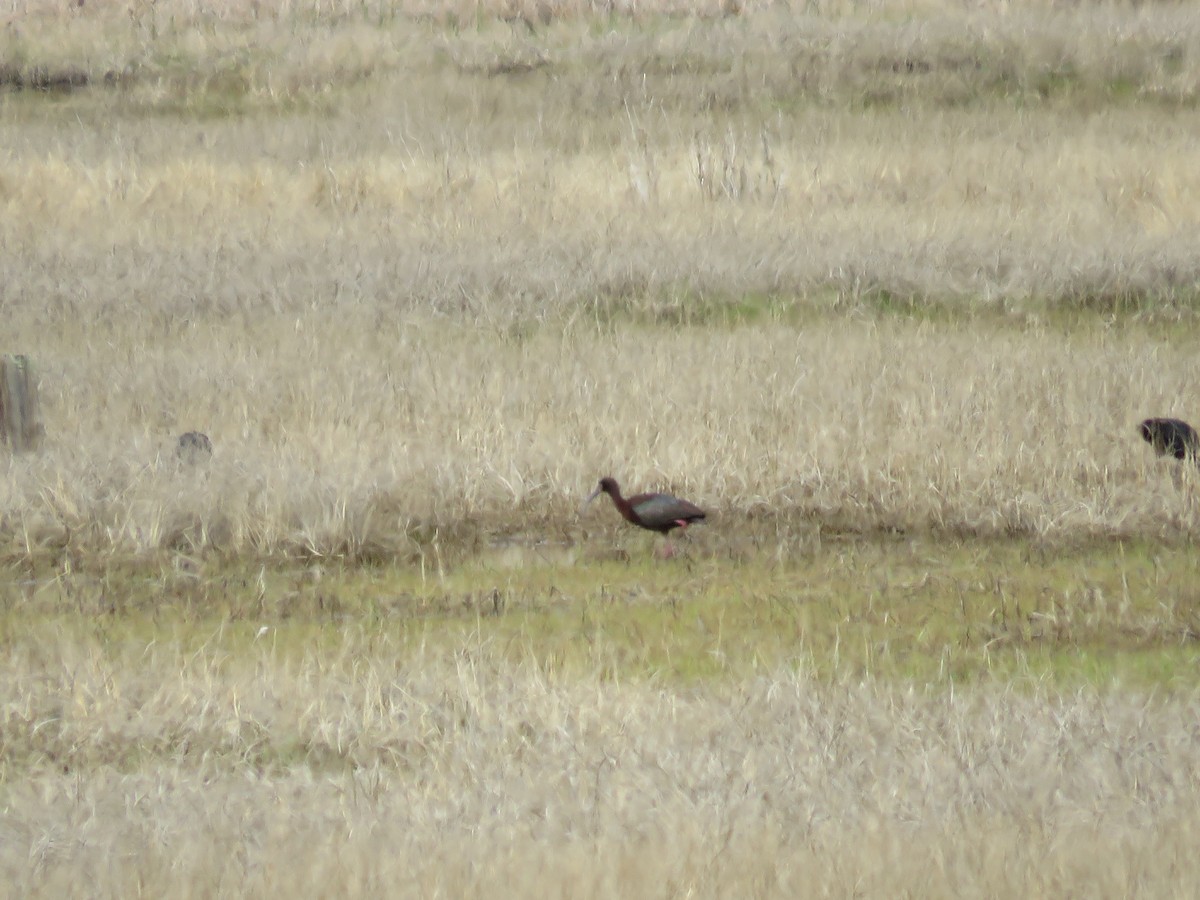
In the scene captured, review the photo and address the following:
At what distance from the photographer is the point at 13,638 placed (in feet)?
25.1

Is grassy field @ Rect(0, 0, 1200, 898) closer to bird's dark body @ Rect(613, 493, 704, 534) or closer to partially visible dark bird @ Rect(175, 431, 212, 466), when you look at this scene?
partially visible dark bird @ Rect(175, 431, 212, 466)

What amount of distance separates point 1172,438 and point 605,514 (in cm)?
310

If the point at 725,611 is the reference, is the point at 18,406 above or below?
above

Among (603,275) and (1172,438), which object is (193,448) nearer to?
(1172,438)

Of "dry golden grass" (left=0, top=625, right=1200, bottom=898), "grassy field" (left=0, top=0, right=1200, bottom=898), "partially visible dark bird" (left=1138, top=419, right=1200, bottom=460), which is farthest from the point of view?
"partially visible dark bird" (left=1138, top=419, right=1200, bottom=460)

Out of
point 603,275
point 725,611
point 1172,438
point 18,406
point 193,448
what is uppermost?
point 1172,438

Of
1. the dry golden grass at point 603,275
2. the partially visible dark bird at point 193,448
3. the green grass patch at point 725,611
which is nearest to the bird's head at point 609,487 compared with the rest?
the green grass patch at point 725,611

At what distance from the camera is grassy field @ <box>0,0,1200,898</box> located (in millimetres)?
5172

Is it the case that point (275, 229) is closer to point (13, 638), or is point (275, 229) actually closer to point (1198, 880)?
point (13, 638)

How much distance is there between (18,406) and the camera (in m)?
10.1

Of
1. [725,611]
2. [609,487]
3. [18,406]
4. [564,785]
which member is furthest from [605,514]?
[564,785]

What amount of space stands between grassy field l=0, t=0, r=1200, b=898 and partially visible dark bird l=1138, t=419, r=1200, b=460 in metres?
0.15

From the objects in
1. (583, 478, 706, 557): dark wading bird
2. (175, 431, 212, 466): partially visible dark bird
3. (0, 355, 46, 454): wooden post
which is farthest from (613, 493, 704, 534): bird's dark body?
(0, 355, 46, 454): wooden post

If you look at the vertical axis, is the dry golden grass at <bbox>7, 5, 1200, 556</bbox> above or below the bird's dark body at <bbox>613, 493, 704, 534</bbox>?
A: below
